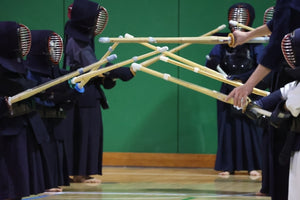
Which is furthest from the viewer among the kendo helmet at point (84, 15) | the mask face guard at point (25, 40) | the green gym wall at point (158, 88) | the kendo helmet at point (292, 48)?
the green gym wall at point (158, 88)

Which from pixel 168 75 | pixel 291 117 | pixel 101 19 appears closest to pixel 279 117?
pixel 291 117

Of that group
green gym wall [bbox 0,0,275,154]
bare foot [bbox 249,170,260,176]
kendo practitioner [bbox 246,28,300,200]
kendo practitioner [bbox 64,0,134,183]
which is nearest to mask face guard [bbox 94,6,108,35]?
kendo practitioner [bbox 64,0,134,183]

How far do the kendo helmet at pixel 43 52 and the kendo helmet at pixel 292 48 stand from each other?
7.85ft

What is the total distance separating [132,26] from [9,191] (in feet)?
11.6

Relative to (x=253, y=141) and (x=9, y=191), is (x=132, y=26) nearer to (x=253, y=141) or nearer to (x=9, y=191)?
(x=253, y=141)

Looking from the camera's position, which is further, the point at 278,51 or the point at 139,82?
the point at 139,82

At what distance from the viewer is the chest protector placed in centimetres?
575

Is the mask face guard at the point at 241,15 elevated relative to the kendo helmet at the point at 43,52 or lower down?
elevated

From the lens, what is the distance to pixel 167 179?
5.82m

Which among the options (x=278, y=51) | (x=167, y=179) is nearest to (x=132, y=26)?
(x=167, y=179)

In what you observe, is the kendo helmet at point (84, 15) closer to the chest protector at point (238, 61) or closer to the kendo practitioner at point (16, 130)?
the kendo practitioner at point (16, 130)

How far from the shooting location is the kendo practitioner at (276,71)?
2889 millimetres

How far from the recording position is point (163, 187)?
5.22m

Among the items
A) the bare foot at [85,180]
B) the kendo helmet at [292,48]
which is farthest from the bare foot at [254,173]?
the kendo helmet at [292,48]
